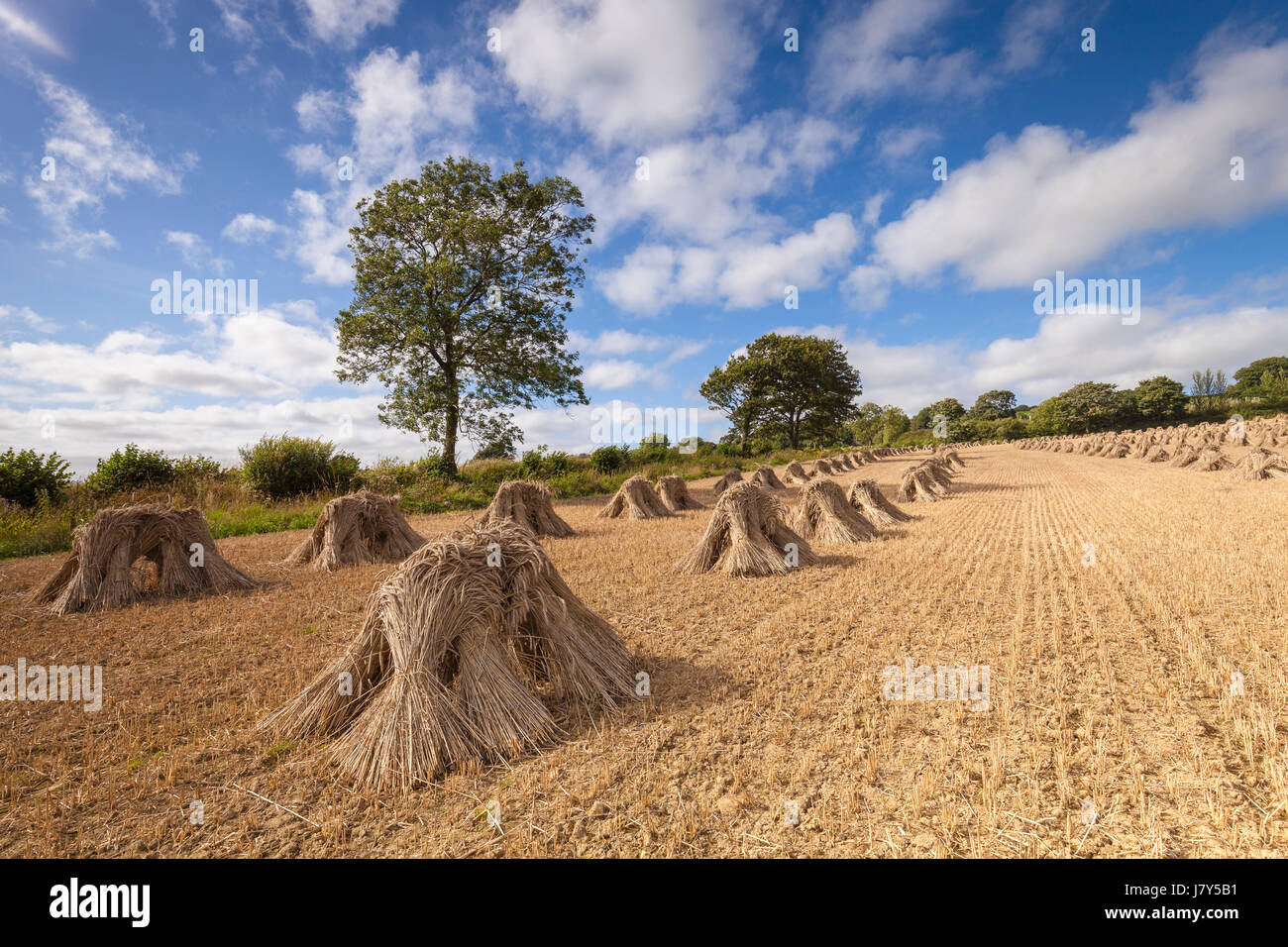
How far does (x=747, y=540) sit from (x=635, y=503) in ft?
24.1

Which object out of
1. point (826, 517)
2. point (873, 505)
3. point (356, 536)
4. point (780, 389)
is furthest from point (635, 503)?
point (780, 389)

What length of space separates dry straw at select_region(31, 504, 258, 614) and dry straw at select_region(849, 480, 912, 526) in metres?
12.6

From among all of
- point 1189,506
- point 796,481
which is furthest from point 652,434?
point 1189,506

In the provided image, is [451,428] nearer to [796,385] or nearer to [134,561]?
[134,561]

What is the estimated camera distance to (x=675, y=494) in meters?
17.2

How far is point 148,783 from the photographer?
10.3ft

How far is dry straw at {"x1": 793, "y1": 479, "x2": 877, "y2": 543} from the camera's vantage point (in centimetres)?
1069

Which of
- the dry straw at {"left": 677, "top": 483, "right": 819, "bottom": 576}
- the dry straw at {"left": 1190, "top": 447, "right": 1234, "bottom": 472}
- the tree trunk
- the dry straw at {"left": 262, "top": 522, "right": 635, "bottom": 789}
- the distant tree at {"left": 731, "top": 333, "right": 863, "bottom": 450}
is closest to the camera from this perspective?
the dry straw at {"left": 262, "top": 522, "right": 635, "bottom": 789}

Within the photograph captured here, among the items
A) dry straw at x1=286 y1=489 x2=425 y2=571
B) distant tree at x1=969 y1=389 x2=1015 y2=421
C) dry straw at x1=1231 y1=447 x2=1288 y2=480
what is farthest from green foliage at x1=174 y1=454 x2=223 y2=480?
distant tree at x1=969 y1=389 x2=1015 y2=421

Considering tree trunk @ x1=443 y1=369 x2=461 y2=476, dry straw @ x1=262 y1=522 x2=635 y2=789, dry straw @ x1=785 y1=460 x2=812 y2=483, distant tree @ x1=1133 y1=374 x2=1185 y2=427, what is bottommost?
dry straw @ x1=262 y1=522 x2=635 y2=789

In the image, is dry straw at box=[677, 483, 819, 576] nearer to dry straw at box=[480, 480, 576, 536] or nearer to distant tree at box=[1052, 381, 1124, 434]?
dry straw at box=[480, 480, 576, 536]

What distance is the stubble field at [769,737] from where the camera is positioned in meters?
2.64

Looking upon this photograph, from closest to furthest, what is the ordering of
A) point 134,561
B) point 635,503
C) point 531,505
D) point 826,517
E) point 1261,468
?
point 134,561
point 826,517
point 531,505
point 635,503
point 1261,468

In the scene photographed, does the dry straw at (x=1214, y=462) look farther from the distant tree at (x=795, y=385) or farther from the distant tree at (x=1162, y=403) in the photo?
the distant tree at (x=1162, y=403)
